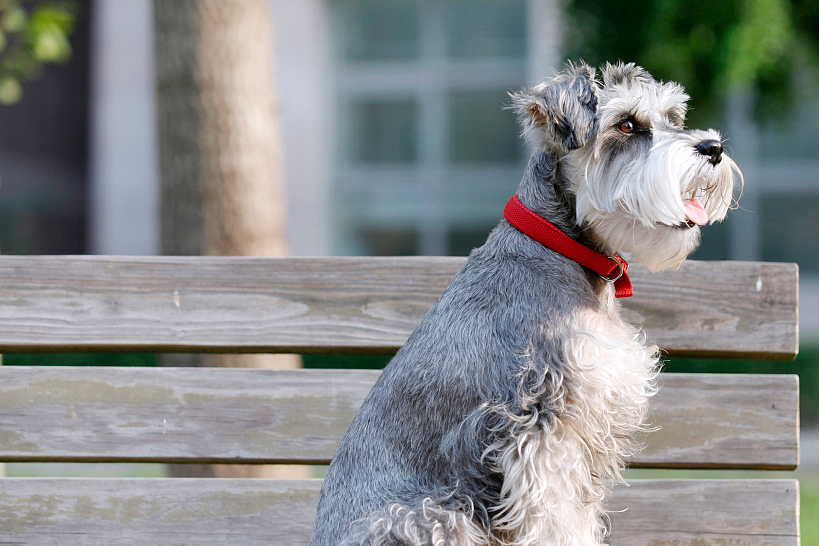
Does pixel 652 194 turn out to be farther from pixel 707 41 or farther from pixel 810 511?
pixel 810 511

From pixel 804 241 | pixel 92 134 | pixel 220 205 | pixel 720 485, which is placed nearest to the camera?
pixel 720 485

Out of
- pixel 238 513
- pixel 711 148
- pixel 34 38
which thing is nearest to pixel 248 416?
pixel 238 513

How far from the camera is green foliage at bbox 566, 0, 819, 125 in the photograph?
4.50 meters

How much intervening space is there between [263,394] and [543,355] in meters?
1.10

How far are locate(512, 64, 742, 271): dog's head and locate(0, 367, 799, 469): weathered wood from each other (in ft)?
2.39


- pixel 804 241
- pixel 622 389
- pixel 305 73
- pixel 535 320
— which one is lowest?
pixel 804 241

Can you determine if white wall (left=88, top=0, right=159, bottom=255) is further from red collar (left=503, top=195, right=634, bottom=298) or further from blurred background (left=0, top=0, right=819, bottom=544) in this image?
red collar (left=503, top=195, right=634, bottom=298)

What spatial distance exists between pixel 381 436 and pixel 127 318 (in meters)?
1.11

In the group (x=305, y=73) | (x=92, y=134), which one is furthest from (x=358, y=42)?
(x=92, y=134)

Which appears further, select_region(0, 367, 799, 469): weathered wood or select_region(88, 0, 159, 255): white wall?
select_region(88, 0, 159, 255): white wall

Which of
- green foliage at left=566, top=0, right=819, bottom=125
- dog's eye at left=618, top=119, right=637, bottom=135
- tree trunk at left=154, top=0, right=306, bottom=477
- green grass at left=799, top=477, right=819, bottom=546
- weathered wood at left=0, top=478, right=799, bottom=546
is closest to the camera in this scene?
dog's eye at left=618, top=119, right=637, bottom=135

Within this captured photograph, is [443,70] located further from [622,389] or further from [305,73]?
[622,389]

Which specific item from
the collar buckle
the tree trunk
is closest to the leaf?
the tree trunk

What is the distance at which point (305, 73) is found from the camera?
8969 mm
